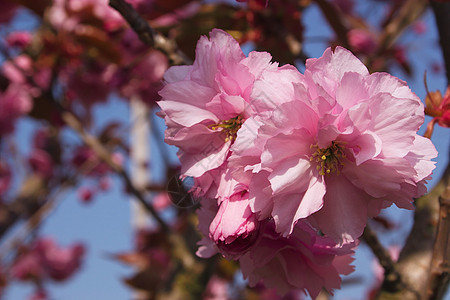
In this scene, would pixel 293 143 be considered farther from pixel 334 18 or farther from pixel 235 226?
pixel 334 18

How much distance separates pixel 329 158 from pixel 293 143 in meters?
0.04

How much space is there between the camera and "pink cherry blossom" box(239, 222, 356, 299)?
0.49 metres

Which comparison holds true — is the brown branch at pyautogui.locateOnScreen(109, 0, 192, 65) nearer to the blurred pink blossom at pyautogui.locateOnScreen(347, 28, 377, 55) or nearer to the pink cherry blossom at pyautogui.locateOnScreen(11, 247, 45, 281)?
the blurred pink blossom at pyautogui.locateOnScreen(347, 28, 377, 55)

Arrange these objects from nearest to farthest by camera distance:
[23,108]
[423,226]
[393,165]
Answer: [393,165] → [423,226] → [23,108]

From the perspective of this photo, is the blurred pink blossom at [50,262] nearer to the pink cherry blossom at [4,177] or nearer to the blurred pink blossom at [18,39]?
the pink cherry blossom at [4,177]

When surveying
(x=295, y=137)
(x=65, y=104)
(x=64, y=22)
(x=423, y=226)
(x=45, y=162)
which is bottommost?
(x=45, y=162)

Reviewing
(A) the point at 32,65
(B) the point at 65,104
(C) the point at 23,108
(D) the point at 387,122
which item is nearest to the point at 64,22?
(A) the point at 32,65

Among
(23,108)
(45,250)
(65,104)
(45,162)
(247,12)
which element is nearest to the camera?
(247,12)

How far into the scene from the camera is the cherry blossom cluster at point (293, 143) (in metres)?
0.40

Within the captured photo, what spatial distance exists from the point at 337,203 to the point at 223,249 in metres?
0.13

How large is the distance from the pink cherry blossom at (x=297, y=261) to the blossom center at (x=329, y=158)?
8 cm

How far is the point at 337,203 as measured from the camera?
0.43 meters

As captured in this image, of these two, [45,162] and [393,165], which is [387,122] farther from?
[45,162]

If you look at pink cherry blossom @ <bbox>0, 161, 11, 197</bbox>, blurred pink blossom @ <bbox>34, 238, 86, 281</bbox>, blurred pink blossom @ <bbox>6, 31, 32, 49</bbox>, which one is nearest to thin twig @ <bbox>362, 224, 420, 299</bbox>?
blurred pink blossom @ <bbox>6, 31, 32, 49</bbox>
